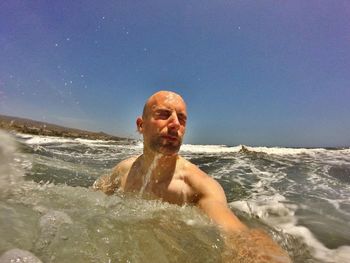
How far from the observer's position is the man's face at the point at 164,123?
3.50m

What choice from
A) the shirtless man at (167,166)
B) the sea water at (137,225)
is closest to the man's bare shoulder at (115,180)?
the shirtless man at (167,166)

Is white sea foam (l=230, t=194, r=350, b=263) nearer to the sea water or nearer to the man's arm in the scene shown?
the sea water

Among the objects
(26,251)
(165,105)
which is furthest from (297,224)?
(26,251)

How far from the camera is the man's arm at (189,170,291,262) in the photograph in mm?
2197

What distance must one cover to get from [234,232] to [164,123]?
1.37 meters

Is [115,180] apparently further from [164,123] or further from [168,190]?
[164,123]

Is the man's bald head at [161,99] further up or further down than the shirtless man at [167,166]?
further up

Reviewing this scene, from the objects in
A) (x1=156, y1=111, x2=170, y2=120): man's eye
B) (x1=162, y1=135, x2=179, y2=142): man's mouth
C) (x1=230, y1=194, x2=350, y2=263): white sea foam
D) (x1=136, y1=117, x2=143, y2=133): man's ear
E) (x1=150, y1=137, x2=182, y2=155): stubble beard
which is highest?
(x1=156, y1=111, x2=170, y2=120): man's eye

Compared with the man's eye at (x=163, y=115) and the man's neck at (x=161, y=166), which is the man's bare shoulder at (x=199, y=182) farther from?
the man's eye at (x=163, y=115)

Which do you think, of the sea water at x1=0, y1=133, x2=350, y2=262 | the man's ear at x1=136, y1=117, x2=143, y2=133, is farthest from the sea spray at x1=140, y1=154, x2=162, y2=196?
the man's ear at x1=136, y1=117, x2=143, y2=133

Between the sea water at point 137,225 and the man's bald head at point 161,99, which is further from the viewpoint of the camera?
the man's bald head at point 161,99

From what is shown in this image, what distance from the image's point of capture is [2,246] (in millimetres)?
1871

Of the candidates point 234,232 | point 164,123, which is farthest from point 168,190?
point 234,232

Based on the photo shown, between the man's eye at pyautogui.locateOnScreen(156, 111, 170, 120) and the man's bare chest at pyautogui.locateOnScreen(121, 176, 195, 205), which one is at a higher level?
the man's eye at pyautogui.locateOnScreen(156, 111, 170, 120)
